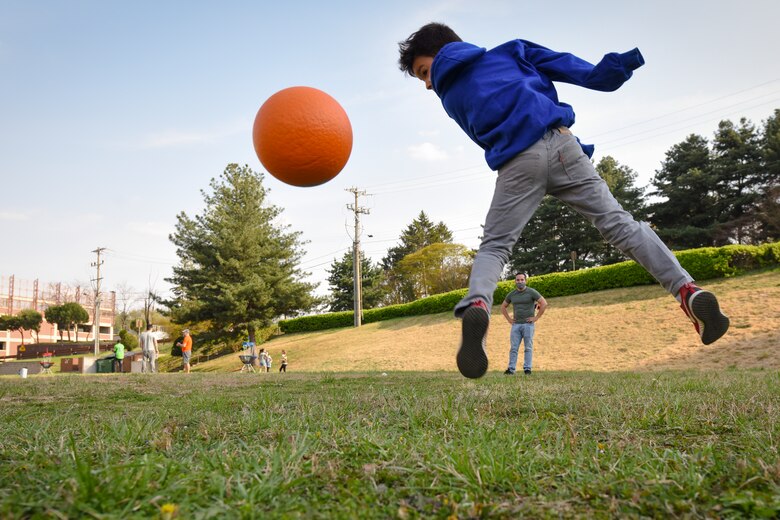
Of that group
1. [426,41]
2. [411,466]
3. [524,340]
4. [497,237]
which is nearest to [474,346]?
[497,237]

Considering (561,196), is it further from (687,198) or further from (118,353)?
(687,198)

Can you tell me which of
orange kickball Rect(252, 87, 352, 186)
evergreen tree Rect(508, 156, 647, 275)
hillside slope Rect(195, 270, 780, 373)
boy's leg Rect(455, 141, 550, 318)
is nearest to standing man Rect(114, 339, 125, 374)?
hillside slope Rect(195, 270, 780, 373)

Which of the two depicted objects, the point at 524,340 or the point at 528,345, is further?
the point at 528,345

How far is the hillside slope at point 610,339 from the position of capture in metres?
16.2

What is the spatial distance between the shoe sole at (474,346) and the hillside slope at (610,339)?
14329 millimetres

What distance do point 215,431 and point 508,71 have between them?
250cm

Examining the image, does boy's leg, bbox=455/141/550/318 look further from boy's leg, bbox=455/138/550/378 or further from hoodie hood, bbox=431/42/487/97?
hoodie hood, bbox=431/42/487/97

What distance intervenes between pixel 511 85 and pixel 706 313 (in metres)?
1.62

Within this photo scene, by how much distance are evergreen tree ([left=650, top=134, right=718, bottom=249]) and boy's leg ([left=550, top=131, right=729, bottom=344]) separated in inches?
1421

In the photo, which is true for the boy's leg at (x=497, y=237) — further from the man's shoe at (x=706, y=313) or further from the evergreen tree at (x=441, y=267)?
the evergreen tree at (x=441, y=267)

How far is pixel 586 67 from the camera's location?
3139 mm

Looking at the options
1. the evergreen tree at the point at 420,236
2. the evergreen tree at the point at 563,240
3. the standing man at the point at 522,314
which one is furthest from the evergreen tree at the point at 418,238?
the standing man at the point at 522,314

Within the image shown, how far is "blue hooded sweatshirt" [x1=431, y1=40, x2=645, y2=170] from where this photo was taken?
2.94 meters

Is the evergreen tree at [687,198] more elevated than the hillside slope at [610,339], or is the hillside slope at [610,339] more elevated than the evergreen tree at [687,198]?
the evergreen tree at [687,198]
